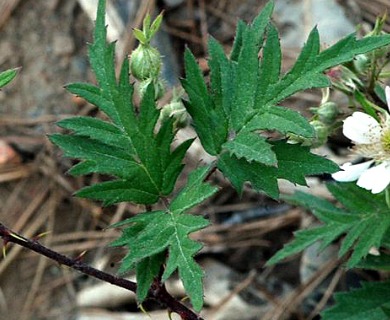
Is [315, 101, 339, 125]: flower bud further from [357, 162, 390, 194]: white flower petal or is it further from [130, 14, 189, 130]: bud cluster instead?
[130, 14, 189, 130]: bud cluster

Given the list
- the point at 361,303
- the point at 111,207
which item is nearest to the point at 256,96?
the point at 361,303

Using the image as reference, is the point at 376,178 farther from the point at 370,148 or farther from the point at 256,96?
the point at 256,96

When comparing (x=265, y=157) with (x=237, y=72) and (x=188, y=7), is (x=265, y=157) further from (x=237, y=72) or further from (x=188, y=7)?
(x=188, y=7)

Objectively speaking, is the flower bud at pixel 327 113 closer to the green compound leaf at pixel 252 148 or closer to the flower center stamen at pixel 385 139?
the flower center stamen at pixel 385 139

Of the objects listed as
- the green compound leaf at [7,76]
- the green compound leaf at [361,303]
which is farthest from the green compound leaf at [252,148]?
the green compound leaf at [361,303]

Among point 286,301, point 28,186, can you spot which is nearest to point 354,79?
point 286,301

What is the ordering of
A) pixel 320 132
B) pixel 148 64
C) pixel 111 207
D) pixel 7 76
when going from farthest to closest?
1. pixel 111 207
2. pixel 320 132
3. pixel 148 64
4. pixel 7 76
